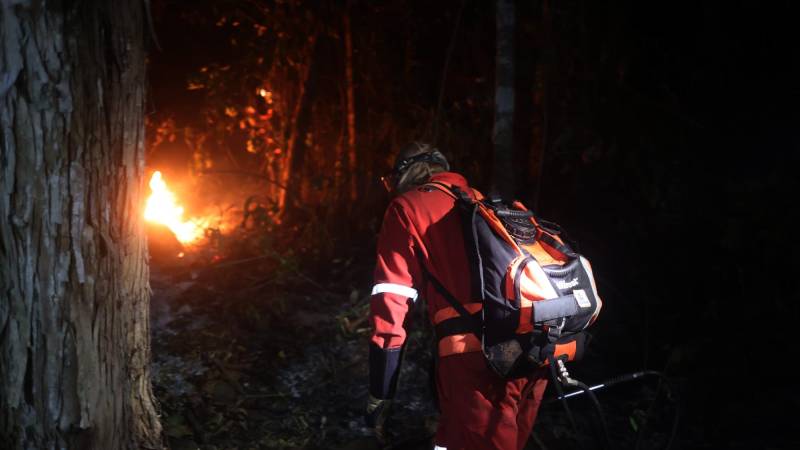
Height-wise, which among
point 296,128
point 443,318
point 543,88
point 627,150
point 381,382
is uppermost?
point 296,128

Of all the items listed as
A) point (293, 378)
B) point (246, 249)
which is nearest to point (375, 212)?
point (246, 249)

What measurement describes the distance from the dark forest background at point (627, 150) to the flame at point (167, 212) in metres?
1.38

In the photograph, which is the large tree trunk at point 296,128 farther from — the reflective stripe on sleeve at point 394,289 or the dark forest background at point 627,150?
the reflective stripe on sleeve at point 394,289

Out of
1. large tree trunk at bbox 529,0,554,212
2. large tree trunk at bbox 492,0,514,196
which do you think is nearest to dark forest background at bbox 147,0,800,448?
large tree trunk at bbox 529,0,554,212

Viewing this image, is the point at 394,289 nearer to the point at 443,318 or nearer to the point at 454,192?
the point at 443,318

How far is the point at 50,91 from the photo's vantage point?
2.32 m

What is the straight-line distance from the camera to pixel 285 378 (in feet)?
16.0

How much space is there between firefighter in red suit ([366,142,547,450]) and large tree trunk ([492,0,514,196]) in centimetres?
231

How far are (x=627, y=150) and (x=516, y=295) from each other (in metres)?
3.76

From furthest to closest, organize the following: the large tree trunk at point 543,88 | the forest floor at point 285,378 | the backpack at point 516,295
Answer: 1. the large tree trunk at point 543,88
2. the forest floor at point 285,378
3. the backpack at point 516,295

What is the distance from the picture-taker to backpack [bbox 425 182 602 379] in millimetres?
2707

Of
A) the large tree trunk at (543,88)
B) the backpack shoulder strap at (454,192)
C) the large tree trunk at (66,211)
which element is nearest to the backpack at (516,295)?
the backpack shoulder strap at (454,192)

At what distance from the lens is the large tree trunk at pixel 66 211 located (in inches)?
90.7

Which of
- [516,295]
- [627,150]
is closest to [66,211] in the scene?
[516,295]
